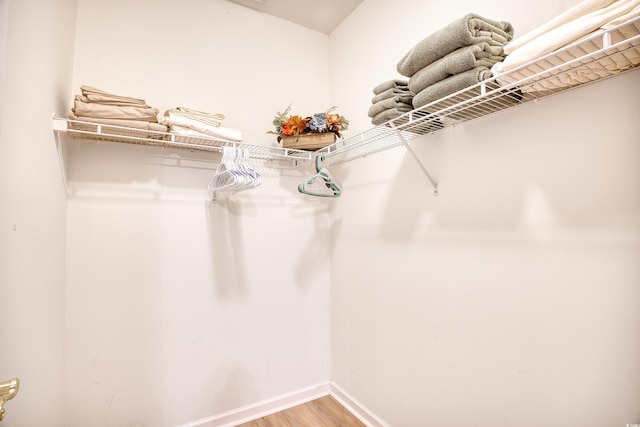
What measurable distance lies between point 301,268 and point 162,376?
98 cm

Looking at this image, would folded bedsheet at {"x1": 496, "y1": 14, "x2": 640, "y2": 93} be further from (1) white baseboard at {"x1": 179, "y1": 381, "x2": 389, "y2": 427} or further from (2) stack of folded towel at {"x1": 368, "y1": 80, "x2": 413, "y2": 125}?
(1) white baseboard at {"x1": 179, "y1": 381, "x2": 389, "y2": 427}

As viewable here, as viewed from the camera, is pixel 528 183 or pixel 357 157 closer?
pixel 528 183

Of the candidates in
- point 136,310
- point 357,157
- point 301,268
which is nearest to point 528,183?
point 357,157

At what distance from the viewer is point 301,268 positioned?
6.80 ft

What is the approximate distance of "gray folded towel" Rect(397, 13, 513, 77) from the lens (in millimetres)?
957

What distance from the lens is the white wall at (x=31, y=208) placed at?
1017mm

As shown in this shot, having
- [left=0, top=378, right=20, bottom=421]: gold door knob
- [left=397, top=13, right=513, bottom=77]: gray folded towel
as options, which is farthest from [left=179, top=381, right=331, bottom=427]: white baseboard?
[left=397, top=13, right=513, bottom=77]: gray folded towel

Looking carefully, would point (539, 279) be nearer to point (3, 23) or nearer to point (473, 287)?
point (473, 287)

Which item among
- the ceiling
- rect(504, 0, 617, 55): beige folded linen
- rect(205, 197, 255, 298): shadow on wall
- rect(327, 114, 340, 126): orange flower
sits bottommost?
rect(205, 197, 255, 298): shadow on wall

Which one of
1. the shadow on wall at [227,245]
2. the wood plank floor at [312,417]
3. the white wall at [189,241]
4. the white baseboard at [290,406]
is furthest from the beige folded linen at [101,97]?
the wood plank floor at [312,417]

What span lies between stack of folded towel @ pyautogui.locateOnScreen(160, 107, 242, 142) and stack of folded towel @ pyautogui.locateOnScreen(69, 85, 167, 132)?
0.07 meters

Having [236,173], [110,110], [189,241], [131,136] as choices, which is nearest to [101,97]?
[110,110]

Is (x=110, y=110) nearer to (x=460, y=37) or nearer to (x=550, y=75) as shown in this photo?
(x=460, y=37)

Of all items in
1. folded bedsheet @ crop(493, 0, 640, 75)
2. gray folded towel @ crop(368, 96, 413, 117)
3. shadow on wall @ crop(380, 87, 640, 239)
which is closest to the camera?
folded bedsheet @ crop(493, 0, 640, 75)
